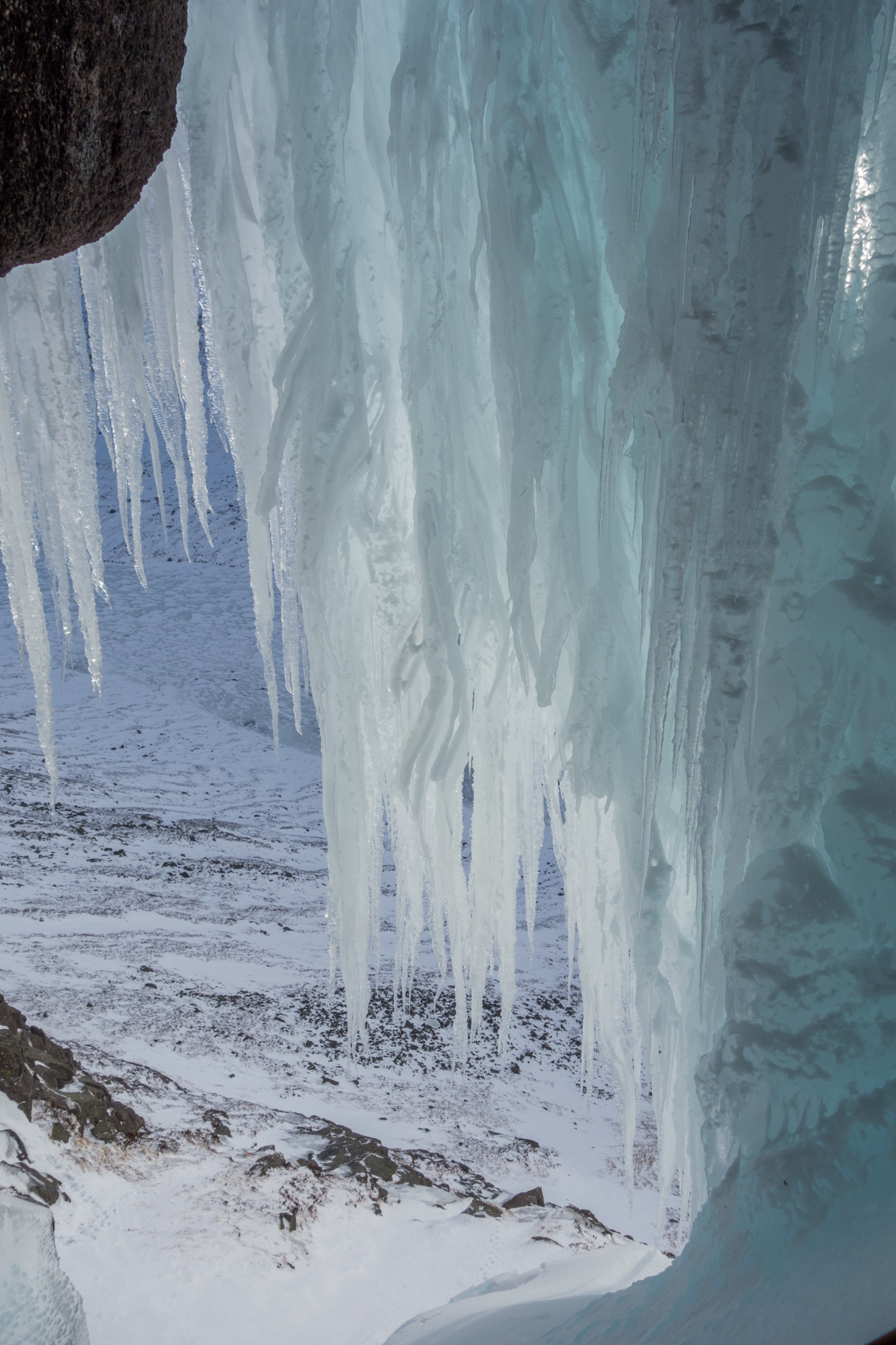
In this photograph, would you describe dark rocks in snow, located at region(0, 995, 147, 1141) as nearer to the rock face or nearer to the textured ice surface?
the textured ice surface

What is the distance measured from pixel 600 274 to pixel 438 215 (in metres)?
0.35

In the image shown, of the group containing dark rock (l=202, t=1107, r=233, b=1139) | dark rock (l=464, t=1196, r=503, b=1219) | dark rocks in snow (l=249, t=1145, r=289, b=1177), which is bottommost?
dark rock (l=464, t=1196, r=503, b=1219)

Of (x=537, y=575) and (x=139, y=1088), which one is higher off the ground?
(x=537, y=575)

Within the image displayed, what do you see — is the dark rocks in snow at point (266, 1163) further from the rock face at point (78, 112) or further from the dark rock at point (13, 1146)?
the rock face at point (78, 112)

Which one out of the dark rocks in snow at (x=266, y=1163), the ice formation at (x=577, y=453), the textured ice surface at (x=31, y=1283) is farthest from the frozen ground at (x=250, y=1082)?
the ice formation at (x=577, y=453)

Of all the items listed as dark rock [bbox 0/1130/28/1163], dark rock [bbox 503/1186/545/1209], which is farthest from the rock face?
dark rock [bbox 503/1186/545/1209]

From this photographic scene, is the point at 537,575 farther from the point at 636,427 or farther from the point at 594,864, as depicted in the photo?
the point at 594,864

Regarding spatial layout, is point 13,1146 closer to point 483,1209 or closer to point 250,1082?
point 250,1082

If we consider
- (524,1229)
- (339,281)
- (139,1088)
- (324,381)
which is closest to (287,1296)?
(524,1229)

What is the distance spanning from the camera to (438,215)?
1564 millimetres

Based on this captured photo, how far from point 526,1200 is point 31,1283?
101 inches

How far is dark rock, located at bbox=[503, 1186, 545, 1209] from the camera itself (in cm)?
366

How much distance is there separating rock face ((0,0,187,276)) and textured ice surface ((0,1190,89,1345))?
1935 mm

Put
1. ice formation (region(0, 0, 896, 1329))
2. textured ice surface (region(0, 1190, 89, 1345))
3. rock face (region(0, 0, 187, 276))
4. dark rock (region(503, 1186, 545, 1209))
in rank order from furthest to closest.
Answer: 1. dark rock (region(503, 1186, 545, 1209))
2. textured ice surface (region(0, 1190, 89, 1345))
3. ice formation (region(0, 0, 896, 1329))
4. rock face (region(0, 0, 187, 276))
